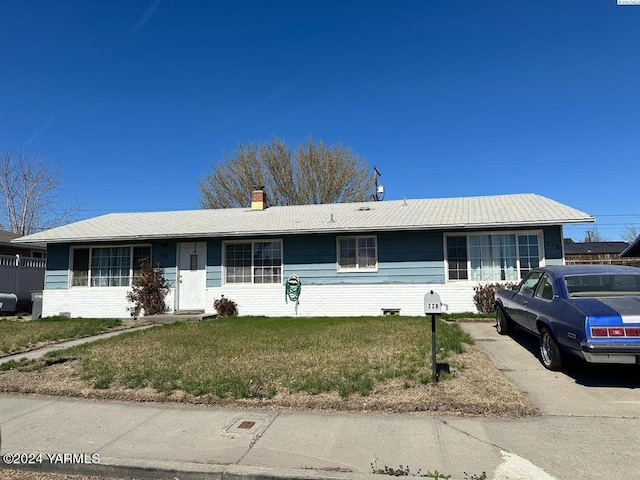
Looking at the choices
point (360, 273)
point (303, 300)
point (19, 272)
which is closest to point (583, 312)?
point (360, 273)

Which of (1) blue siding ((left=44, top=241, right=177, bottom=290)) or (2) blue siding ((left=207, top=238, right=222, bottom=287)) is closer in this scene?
(2) blue siding ((left=207, top=238, right=222, bottom=287))

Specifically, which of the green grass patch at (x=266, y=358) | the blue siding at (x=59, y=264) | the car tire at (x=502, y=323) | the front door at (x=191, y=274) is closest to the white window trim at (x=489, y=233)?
the green grass patch at (x=266, y=358)

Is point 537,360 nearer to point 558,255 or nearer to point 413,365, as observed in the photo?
point 413,365

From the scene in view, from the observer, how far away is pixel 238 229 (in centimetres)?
1451

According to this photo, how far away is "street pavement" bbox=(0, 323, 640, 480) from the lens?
3625mm

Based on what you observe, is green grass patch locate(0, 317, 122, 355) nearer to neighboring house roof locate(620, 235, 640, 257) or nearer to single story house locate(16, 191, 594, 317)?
single story house locate(16, 191, 594, 317)

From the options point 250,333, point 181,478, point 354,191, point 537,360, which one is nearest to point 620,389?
point 537,360

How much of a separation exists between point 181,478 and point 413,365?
3.89 m

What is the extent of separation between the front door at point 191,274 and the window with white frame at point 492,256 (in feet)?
27.1

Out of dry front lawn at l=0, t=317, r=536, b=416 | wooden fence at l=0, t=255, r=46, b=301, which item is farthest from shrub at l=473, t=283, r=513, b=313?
wooden fence at l=0, t=255, r=46, b=301

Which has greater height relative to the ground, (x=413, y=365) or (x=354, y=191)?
(x=354, y=191)

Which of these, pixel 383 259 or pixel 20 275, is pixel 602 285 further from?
pixel 20 275

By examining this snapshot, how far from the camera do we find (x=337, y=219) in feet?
49.0

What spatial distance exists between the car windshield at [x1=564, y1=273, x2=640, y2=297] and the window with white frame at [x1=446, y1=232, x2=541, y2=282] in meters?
6.42
